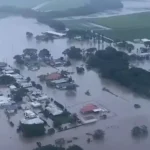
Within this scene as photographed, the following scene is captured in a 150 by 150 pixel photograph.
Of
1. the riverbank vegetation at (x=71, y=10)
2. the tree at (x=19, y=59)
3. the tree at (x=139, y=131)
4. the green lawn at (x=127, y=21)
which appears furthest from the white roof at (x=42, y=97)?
the riverbank vegetation at (x=71, y=10)

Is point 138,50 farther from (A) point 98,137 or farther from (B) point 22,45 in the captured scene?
(A) point 98,137

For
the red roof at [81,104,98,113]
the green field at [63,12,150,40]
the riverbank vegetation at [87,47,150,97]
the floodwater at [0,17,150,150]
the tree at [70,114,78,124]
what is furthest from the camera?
Answer: the green field at [63,12,150,40]

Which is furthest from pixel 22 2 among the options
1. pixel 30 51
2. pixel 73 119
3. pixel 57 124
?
pixel 57 124

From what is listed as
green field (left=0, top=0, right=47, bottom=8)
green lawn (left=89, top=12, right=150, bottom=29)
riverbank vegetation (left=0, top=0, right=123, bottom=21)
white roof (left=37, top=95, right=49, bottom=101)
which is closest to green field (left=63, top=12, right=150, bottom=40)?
green lawn (left=89, top=12, right=150, bottom=29)

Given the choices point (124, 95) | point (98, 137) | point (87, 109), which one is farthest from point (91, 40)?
point (98, 137)

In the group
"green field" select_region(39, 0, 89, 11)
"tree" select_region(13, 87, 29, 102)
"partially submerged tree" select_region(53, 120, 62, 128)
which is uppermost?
"green field" select_region(39, 0, 89, 11)

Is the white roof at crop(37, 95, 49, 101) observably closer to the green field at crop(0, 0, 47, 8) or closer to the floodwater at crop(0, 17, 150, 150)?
the floodwater at crop(0, 17, 150, 150)
